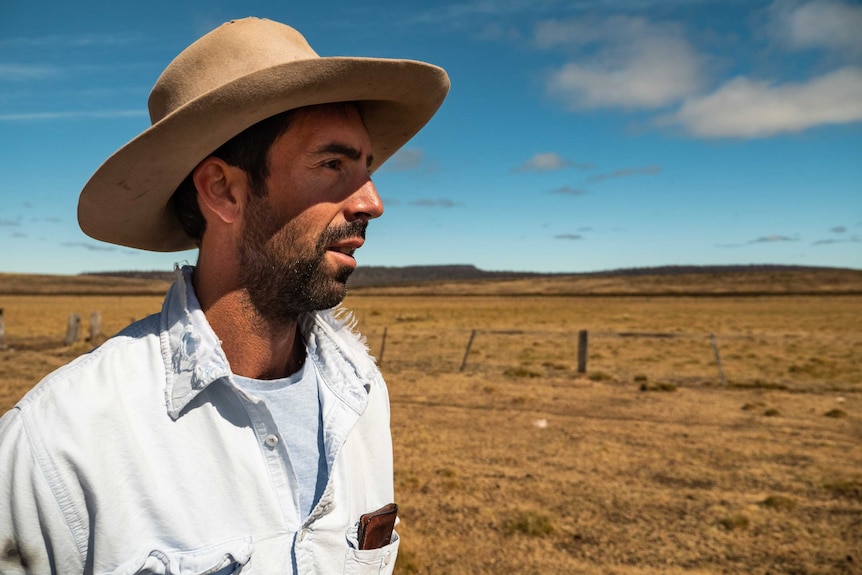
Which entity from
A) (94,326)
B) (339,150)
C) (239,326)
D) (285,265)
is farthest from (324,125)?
(94,326)

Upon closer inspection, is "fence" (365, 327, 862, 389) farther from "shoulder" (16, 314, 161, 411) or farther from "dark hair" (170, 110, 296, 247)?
"shoulder" (16, 314, 161, 411)

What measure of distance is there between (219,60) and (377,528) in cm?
122

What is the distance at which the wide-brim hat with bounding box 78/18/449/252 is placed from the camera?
138 centimetres

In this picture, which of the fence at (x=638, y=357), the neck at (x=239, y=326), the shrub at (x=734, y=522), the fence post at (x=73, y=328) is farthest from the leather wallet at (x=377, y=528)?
the fence post at (x=73, y=328)

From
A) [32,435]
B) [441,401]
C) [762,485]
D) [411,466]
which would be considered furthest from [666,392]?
[32,435]

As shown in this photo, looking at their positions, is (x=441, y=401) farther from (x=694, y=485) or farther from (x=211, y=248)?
(x=211, y=248)

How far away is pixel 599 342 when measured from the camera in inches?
938

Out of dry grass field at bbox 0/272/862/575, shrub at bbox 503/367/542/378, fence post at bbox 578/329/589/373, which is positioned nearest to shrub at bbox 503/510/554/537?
dry grass field at bbox 0/272/862/575

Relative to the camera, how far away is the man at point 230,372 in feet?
3.86

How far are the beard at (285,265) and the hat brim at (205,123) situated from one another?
0.67ft

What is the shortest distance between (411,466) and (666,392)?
663cm

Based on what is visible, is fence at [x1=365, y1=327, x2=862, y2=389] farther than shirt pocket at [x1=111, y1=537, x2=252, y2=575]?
Yes

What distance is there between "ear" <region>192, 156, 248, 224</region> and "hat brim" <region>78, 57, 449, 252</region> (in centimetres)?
3

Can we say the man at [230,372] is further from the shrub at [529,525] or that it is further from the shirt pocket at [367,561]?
the shrub at [529,525]
